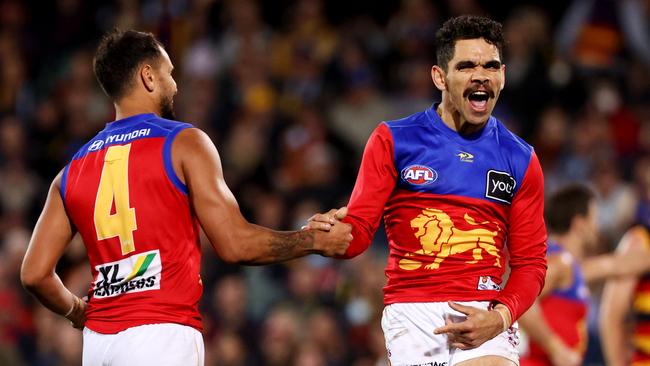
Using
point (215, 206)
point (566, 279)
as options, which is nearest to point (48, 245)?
point (215, 206)

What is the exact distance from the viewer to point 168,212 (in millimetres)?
4977

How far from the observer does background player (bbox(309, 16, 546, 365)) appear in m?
5.19

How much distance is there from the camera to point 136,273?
5.00 metres

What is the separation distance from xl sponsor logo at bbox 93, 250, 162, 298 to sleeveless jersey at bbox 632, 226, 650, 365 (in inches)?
148

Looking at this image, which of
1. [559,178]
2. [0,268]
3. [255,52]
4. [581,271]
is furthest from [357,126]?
[581,271]

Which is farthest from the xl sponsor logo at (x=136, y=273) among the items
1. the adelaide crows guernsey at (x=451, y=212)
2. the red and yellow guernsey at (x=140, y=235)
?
the adelaide crows guernsey at (x=451, y=212)

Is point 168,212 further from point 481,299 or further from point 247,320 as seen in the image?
point 247,320

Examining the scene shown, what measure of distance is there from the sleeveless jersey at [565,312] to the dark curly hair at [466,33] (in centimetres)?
222

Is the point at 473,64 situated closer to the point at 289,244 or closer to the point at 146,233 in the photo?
the point at 289,244

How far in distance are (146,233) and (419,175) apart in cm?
132

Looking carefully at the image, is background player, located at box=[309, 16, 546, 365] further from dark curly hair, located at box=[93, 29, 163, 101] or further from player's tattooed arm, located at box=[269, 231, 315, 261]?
dark curly hair, located at box=[93, 29, 163, 101]

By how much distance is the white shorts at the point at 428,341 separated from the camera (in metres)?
5.13

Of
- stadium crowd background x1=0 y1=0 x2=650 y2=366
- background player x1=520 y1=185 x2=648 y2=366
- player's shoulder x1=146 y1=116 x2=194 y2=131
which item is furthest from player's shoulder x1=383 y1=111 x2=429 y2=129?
stadium crowd background x1=0 y1=0 x2=650 y2=366

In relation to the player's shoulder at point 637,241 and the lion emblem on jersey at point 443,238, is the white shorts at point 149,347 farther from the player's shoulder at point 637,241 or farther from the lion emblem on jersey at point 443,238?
the player's shoulder at point 637,241
